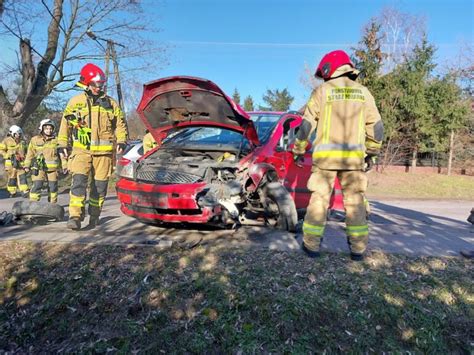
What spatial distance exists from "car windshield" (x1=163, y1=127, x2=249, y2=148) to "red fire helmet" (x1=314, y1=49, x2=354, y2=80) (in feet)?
5.37

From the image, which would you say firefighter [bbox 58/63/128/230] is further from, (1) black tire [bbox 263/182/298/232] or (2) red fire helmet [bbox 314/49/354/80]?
(2) red fire helmet [bbox 314/49/354/80]

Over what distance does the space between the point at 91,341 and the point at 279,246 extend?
2.08 metres

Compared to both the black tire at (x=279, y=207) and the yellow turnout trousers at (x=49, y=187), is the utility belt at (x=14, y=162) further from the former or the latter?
the black tire at (x=279, y=207)

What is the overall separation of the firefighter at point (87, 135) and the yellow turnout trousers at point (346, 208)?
2829 millimetres

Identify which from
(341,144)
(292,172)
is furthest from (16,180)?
(341,144)

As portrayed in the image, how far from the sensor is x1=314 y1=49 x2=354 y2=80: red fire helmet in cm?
354

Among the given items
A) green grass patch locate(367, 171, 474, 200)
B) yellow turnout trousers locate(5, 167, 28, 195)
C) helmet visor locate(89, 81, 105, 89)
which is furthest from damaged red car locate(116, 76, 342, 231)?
green grass patch locate(367, 171, 474, 200)

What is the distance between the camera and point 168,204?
13.9 feet

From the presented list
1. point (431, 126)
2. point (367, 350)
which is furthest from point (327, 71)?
point (431, 126)

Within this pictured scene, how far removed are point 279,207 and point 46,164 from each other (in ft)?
17.6

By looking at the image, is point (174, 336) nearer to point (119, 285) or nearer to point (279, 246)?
point (119, 285)

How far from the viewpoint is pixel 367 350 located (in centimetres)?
233

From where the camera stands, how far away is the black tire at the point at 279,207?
4.48 m

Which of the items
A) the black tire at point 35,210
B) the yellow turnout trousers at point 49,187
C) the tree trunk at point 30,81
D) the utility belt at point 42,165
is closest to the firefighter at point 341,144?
the black tire at point 35,210
